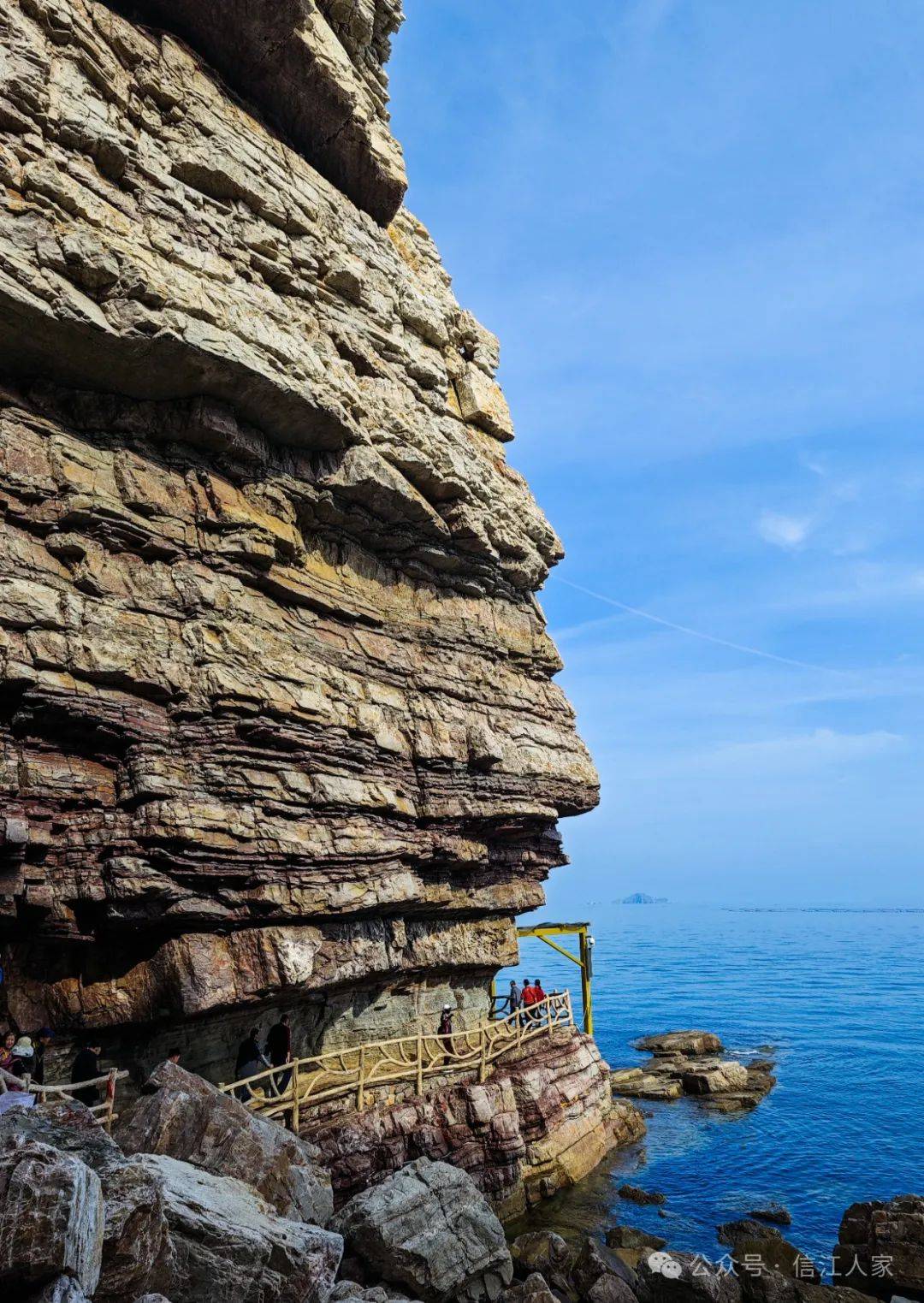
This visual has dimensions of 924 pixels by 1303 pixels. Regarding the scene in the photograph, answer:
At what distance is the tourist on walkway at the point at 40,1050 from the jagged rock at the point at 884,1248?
18.1 m

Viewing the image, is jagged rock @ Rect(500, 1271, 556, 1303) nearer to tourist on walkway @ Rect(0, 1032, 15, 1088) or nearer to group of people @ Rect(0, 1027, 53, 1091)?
group of people @ Rect(0, 1027, 53, 1091)

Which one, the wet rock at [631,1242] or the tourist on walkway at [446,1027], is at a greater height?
the tourist on walkway at [446,1027]

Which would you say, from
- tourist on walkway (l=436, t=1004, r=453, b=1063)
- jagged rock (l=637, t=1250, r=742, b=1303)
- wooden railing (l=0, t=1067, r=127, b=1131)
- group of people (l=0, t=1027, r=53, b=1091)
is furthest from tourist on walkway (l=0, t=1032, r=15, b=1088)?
jagged rock (l=637, t=1250, r=742, b=1303)

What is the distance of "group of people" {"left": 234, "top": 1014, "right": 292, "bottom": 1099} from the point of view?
19.1 metres

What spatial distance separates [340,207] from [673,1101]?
38094mm

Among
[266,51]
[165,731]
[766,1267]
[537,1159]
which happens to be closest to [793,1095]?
[537,1159]

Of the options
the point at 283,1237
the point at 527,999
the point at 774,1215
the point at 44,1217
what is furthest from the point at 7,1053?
the point at 774,1215

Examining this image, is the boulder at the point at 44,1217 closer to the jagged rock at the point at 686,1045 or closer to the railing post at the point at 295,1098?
the railing post at the point at 295,1098

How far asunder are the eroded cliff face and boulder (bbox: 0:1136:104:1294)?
30.6ft

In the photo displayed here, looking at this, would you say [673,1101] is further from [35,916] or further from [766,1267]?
[35,916]

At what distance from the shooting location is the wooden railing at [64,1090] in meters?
12.9

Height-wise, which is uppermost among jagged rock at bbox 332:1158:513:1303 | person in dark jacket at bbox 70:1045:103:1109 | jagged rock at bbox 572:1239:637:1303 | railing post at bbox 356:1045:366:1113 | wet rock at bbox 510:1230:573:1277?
person in dark jacket at bbox 70:1045:103:1109

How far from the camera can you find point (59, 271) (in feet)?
57.5

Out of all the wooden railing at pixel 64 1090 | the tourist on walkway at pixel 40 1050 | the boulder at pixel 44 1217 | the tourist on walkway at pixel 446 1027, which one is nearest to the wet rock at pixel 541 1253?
the tourist on walkway at pixel 446 1027
